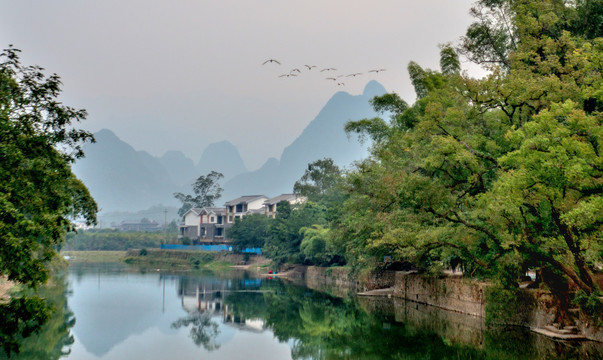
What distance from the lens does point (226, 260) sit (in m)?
80.6

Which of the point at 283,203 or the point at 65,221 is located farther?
the point at 283,203

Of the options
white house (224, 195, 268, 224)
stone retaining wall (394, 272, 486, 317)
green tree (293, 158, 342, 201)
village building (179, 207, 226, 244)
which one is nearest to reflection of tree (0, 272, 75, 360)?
stone retaining wall (394, 272, 486, 317)

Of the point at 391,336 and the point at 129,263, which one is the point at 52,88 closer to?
the point at 391,336

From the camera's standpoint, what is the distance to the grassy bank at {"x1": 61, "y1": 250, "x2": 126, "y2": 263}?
94769mm

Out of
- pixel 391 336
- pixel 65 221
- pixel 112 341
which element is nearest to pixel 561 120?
pixel 391 336

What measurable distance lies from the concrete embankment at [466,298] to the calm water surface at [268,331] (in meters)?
0.71

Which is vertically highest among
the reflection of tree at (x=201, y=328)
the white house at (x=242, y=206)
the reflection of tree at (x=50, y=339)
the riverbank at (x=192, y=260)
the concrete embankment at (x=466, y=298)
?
the white house at (x=242, y=206)

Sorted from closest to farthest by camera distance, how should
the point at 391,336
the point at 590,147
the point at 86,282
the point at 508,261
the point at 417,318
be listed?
the point at 590,147 → the point at 508,261 → the point at 391,336 → the point at 417,318 → the point at 86,282

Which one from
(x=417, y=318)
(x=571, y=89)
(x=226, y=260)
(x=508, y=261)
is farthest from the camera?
(x=226, y=260)

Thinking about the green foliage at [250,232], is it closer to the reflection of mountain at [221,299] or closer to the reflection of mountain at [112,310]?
the reflection of mountain at [221,299]

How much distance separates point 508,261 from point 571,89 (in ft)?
22.6

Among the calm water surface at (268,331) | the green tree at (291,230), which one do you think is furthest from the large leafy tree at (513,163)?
the green tree at (291,230)

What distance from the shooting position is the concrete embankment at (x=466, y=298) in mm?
21141

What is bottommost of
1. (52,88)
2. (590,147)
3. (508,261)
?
(508,261)
